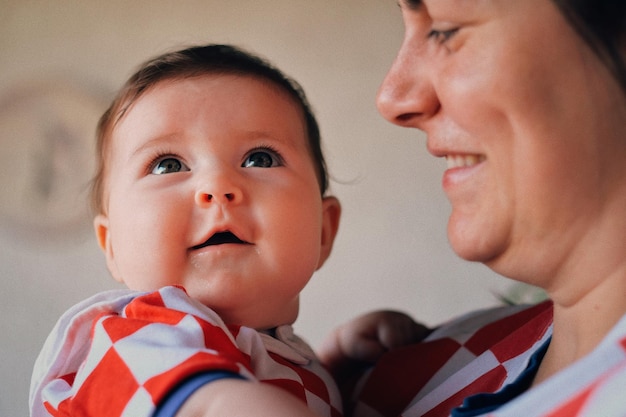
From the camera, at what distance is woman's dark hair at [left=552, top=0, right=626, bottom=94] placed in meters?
0.63

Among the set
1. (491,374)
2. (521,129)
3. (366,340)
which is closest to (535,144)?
(521,129)

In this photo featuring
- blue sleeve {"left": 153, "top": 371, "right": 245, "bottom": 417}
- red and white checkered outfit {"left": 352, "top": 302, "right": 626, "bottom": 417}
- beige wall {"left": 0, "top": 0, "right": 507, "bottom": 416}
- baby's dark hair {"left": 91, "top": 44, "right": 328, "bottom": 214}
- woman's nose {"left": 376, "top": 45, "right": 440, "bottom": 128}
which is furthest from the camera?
beige wall {"left": 0, "top": 0, "right": 507, "bottom": 416}

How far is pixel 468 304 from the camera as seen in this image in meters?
2.04

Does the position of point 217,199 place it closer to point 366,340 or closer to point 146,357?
point 146,357

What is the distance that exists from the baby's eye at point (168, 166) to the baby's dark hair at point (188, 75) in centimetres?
13

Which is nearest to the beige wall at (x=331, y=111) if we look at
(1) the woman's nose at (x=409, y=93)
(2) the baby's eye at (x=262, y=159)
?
(2) the baby's eye at (x=262, y=159)

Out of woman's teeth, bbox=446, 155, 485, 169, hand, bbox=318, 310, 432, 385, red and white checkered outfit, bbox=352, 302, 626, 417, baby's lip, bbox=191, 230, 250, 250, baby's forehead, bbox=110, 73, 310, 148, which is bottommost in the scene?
hand, bbox=318, 310, 432, 385

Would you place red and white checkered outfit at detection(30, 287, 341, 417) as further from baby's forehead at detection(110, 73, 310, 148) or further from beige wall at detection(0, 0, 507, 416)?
beige wall at detection(0, 0, 507, 416)

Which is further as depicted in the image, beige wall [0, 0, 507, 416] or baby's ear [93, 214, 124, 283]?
beige wall [0, 0, 507, 416]

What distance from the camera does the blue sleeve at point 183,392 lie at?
24.8 inches

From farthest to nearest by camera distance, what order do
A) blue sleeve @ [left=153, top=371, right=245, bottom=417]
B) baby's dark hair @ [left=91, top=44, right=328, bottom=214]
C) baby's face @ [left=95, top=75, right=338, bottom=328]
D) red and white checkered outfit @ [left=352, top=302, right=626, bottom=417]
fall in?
baby's dark hair @ [left=91, top=44, right=328, bottom=214] < baby's face @ [left=95, top=75, right=338, bottom=328] < blue sleeve @ [left=153, top=371, right=245, bottom=417] < red and white checkered outfit @ [left=352, top=302, right=626, bottom=417]

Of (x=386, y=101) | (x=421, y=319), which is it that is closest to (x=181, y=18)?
(x=421, y=319)

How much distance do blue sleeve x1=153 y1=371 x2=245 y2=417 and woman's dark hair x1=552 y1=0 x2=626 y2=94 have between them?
435mm

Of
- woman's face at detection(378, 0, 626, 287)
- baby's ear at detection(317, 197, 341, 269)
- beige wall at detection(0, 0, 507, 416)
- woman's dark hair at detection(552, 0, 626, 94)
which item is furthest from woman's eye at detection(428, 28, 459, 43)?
beige wall at detection(0, 0, 507, 416)
